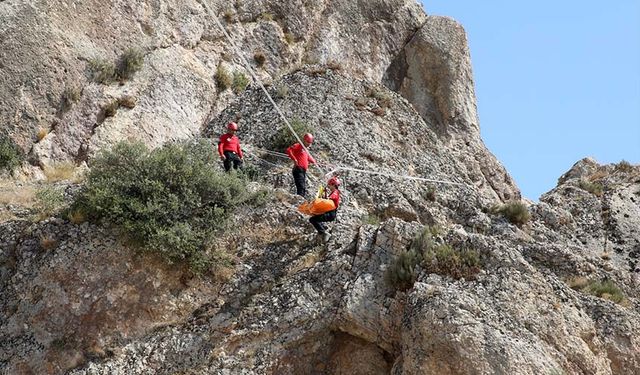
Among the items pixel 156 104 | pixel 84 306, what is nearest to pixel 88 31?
pixel 156 104

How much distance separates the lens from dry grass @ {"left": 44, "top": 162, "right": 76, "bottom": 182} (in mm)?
19828

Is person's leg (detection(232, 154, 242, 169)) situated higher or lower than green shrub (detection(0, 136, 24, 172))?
higher

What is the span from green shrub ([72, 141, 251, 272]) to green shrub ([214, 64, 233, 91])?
28.4 feet

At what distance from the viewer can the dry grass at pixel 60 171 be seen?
781 inches

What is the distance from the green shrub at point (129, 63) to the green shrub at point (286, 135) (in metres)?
5.35

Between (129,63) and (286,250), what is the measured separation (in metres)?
10.0

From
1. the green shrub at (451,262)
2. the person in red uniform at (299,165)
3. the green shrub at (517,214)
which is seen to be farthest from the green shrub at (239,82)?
the green shrub at (451,262)

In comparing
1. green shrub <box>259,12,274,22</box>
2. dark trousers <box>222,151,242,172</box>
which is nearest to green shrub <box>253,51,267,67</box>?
green shrub <box>259,12,274,22</box>

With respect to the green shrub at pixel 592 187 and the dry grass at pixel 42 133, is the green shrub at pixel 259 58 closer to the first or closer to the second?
the dry grass at pixel 42 133

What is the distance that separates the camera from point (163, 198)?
16.2 m

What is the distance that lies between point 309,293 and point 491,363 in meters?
3.32

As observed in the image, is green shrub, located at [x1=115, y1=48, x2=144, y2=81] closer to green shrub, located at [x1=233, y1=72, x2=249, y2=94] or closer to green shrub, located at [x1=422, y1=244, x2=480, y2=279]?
green shrub, located at [x1=233, y1=72, x2=249, y2=94]

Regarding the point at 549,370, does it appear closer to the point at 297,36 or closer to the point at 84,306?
the point at 84,306

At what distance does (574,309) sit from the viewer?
1464 centimetres
